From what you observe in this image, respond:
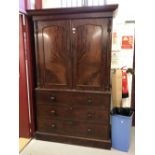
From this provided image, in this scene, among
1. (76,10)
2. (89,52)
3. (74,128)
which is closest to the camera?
(76,10)

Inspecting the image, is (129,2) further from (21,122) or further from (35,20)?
Answer: (21,122)

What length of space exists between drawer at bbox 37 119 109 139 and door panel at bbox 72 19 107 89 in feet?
2.02

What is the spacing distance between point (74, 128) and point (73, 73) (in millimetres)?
891

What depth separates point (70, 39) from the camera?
2.60 m

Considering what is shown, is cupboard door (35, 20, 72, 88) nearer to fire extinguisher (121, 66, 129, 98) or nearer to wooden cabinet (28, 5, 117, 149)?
wooden cabinet (28, 5, 117, 149)

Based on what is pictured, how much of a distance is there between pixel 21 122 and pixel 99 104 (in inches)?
54.2

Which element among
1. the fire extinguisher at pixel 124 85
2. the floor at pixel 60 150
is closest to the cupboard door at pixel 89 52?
the fire extinguisher at pixel 124 85

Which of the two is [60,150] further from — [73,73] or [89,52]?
[89,52]

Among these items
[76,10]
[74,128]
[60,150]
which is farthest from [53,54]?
[60,150]

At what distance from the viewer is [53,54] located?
2.71 meters

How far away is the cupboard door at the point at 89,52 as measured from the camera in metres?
2.50

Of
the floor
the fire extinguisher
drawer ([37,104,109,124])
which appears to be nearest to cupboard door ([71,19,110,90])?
drawer ([37,104,109,124])

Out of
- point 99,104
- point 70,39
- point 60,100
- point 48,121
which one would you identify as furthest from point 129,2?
point 48,121

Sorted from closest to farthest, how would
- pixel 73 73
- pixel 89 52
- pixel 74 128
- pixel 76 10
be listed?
pixel 76 10 → pixel 89 52 → pixel 73 73 → pixel 74 128
